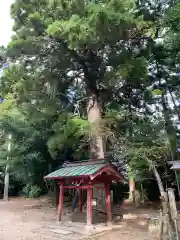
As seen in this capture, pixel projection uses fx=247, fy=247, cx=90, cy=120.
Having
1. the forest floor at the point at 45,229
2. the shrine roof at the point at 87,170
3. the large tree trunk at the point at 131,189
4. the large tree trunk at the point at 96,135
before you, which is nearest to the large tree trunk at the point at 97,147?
the large tree trunk at the point at 96,135

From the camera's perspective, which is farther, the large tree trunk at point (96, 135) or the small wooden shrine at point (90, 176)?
the large tree trunk at point (96, 135)

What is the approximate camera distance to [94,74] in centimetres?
1156

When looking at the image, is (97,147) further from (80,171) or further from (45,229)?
(45,229)

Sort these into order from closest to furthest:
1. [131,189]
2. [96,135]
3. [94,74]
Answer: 1. [96,135]
2. [94,74]
3. [131,189]

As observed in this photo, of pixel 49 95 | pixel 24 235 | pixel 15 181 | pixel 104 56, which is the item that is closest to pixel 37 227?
pixel 24 235

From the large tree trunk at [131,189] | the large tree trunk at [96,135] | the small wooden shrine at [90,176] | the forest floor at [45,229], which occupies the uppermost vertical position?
the large tree trunk at [96,135]

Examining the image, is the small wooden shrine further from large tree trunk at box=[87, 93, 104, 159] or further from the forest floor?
large tree trunk at box=[87, 93, 104, 159]

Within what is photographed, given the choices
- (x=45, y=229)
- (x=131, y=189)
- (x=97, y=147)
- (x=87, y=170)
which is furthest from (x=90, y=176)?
(x=131, y=189)

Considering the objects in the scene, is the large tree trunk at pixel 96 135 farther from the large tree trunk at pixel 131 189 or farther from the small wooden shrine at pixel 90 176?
the large tree trunk at pixel 131 189

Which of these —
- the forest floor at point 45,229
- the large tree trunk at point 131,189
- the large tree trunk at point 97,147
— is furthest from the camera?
the large tree trunk at point 131,189

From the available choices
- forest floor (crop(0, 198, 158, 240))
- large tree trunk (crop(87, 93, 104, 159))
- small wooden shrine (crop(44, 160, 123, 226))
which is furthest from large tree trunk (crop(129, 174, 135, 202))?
small wooden shrine (crop(44, 160, 123, 226))

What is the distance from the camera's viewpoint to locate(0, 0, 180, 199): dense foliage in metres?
9.49

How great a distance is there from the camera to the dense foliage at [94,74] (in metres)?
9.49

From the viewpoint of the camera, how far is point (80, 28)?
8.68 m
